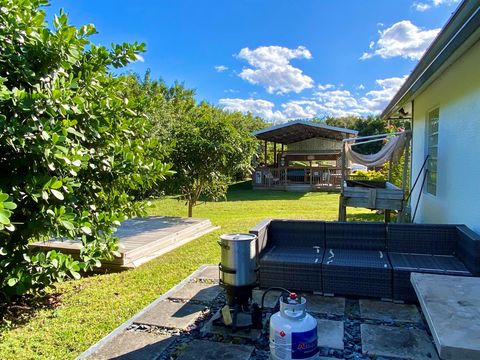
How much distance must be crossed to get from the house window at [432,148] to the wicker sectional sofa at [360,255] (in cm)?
218

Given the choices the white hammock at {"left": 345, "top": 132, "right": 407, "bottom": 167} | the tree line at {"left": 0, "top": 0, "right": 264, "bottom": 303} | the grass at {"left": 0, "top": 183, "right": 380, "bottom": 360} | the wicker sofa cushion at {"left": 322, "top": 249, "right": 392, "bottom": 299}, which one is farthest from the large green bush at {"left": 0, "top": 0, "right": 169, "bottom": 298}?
the white hammock at {"left": 345, "top": 132, "right": 407, "bottom": 167}

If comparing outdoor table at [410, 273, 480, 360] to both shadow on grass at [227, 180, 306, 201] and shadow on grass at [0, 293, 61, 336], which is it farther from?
shadow on grass at [227, 180, 306, 201]

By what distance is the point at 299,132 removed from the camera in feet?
66.8

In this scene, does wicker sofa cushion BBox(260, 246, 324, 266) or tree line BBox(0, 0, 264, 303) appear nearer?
tree line BBox(0, 0, 264, 303)

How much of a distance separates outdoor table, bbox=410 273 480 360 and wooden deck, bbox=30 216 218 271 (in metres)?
3.46

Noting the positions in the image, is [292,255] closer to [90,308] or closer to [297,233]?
[297,233]

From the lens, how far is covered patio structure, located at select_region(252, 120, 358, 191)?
1877cm

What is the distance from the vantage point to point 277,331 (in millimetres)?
2229

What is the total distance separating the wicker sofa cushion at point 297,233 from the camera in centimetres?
430

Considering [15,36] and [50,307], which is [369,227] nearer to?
[50,307]

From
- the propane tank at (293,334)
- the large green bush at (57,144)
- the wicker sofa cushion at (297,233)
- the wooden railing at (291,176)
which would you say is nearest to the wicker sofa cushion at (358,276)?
the wicker sofa cushion at (297,233)

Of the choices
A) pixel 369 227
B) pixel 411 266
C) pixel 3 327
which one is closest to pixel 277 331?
pixel 411 266

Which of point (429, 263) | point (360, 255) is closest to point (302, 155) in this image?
point (360, 255)

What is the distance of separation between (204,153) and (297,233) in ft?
14.2
